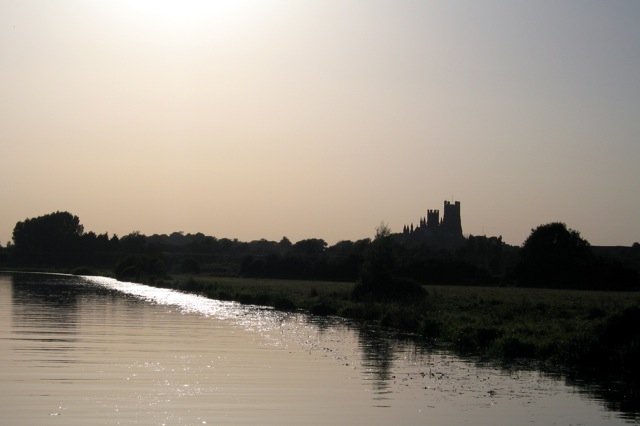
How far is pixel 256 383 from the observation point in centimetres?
2514

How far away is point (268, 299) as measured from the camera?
7731cm

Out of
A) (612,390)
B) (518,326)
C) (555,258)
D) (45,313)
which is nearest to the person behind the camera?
(612,390)

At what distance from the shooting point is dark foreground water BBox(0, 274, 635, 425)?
20.2 metres

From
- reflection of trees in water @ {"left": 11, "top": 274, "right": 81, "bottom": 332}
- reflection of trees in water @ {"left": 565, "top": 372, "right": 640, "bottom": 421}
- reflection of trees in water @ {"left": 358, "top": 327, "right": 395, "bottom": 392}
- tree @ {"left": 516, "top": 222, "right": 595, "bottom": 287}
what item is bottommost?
reflection of trees in water @ {"left": 565, "top": 372, "right": 640, "bottom": 421}

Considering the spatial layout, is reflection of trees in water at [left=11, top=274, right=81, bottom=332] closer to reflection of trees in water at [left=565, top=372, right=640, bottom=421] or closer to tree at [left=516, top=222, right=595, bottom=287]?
reflection of trees in water at [left=565, top=372, right=640, bottom=421]

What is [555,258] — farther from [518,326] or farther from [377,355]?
[377,355]

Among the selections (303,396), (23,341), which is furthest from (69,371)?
(23,341)

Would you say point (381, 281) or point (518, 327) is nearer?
point (518, 327)

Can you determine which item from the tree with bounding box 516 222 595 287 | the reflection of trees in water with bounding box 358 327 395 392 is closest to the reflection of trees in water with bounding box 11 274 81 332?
the reflection of trees in water with bounding box 358 327 395 392

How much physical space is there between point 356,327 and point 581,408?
28352 mm

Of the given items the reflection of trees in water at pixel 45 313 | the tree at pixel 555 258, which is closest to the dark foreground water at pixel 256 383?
the reflection of trees in water at pixel 45 313

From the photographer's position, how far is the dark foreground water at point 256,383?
20.2 m

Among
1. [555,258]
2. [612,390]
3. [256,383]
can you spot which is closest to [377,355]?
[256,383]

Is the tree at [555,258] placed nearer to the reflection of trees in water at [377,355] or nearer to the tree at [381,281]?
the tree at [381,281]
